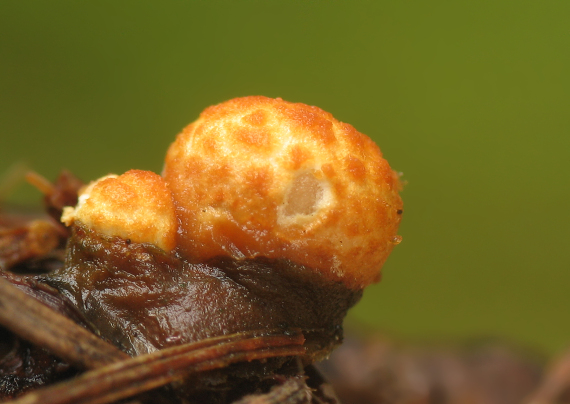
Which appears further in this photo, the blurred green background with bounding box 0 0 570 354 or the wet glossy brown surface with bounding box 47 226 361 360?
the blurred green background with bounding box 0 0 570 354

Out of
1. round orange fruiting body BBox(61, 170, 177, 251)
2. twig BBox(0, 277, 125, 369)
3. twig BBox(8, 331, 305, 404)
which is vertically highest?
round orange fruiting body BBox(61, 170, 177, 251)

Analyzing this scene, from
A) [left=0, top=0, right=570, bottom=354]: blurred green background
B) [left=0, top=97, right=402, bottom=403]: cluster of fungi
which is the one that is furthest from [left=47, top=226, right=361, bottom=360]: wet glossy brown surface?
[left=0, top=0, right=570, bottom=354]: blurred green background

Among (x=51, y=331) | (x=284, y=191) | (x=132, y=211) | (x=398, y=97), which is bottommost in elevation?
(x=51, y=331)

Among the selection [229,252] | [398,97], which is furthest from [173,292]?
[398,97]

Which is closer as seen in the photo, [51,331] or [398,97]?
[51,331]

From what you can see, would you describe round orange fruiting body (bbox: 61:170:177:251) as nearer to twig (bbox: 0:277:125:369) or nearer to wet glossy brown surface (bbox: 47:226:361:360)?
wet glossy brown surface (bbox: 47:226:361:360)

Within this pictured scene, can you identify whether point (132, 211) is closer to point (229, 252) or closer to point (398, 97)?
point (229, 252)

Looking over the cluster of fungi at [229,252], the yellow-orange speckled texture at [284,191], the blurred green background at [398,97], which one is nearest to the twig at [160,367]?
the cluster of fungi at [229,252]

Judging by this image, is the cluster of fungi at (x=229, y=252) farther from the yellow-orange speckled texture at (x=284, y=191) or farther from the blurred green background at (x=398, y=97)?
the blurred green background at (x=398, y=97)
